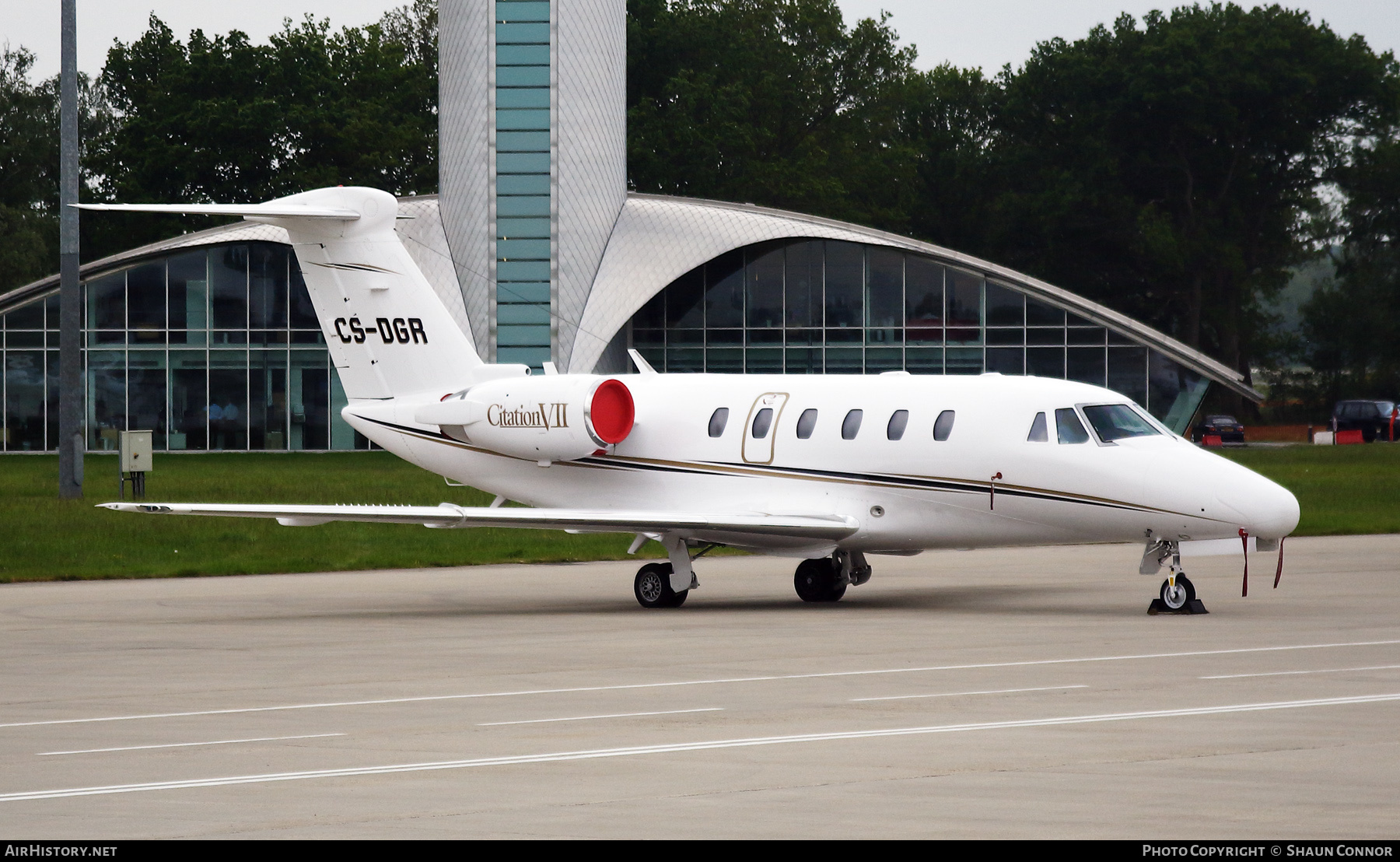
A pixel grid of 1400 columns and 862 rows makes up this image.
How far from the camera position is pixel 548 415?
2275cm

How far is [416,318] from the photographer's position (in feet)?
80.1

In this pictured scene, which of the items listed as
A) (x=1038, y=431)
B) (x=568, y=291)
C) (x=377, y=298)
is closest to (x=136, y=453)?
(x=377, y=298)

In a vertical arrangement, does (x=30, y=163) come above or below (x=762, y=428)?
above

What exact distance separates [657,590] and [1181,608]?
233 inches

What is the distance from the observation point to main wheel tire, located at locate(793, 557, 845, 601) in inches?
869

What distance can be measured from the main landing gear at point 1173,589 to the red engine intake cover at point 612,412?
655 cm

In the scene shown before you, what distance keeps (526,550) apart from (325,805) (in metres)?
21.2

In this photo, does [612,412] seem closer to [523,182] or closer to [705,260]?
[705,260]

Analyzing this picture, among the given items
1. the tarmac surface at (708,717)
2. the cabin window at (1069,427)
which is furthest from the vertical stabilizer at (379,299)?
the cabin window at (1069,427)

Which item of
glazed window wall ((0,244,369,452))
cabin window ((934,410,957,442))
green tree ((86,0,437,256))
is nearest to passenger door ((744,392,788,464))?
cabin window ((934,410,957,442))

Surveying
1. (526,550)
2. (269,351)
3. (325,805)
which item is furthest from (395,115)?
(325,805)

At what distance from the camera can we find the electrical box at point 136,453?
3747cm

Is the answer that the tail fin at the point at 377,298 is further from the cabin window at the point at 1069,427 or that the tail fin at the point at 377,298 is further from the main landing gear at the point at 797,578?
the cabin window at the point at 1069,427

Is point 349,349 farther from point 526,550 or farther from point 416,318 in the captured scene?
point 526,550
